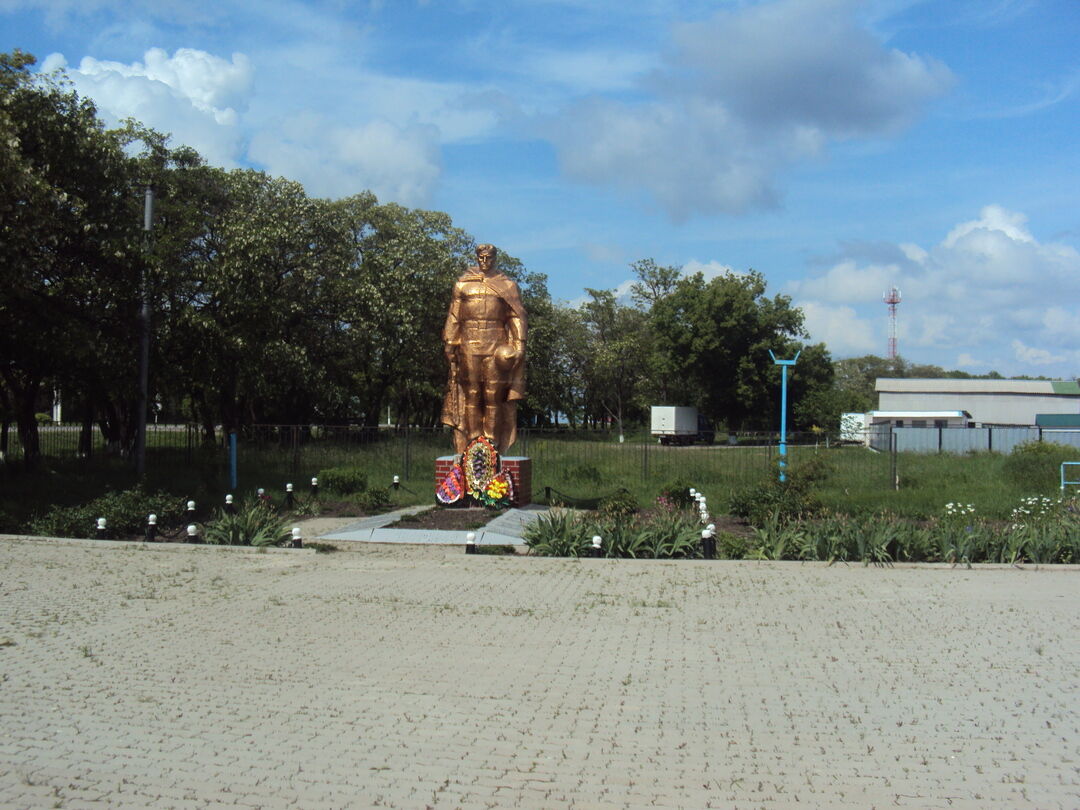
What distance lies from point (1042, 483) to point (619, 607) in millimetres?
14699

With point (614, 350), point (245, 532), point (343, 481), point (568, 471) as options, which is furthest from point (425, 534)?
point (614, 350)

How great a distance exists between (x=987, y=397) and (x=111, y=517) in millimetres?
51808

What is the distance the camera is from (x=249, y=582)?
34.3 ft

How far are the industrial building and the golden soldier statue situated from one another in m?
40.9

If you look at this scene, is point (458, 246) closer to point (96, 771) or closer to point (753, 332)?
point (753, 332)

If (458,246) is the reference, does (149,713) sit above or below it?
below

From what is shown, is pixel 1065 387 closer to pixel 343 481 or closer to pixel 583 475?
pixel 583 475

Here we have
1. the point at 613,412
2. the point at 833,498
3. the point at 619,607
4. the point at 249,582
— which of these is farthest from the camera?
the point at 613,412

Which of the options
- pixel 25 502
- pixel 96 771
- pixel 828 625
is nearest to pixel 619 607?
pixel 828 625

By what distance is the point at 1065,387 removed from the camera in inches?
2254

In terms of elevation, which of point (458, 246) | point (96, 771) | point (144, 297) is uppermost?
point (458, 246)

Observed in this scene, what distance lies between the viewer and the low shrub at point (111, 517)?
14070 millimetres

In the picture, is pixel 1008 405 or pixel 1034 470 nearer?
pixel 1034 470

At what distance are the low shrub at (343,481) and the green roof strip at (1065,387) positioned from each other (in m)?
48.8
